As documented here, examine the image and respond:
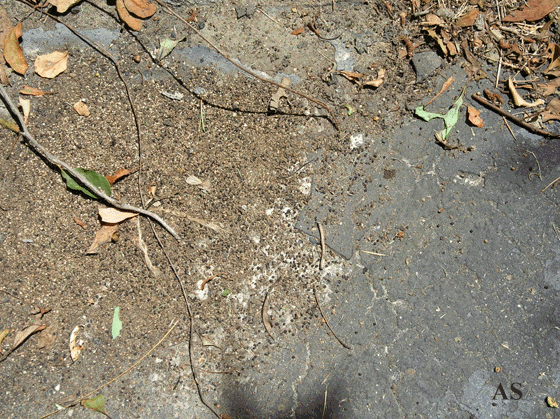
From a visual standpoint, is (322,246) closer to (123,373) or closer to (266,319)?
(266,319)

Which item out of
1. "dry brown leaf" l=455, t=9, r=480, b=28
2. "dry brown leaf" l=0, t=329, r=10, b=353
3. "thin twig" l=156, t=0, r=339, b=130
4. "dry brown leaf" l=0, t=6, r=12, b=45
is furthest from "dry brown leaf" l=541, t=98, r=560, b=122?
"dry brown leaf" l=0, t=329, r=10, b=353

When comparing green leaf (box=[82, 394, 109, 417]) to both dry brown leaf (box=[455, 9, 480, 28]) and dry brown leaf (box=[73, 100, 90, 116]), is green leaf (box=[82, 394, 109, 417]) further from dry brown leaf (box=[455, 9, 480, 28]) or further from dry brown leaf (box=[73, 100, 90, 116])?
dry brown leaf (box=[455, 9, 480, 28])

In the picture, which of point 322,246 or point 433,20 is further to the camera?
point 433,20

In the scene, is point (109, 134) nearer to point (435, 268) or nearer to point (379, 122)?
point (379, 122)

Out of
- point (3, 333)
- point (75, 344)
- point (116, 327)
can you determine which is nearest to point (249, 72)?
point (116, 327)

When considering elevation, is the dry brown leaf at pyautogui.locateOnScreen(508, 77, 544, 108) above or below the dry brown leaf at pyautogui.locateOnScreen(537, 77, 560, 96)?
below

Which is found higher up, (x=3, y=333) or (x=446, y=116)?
(x=446, y=116)

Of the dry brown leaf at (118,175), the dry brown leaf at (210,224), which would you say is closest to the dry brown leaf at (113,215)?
the dry brown leaf at (118,175)
